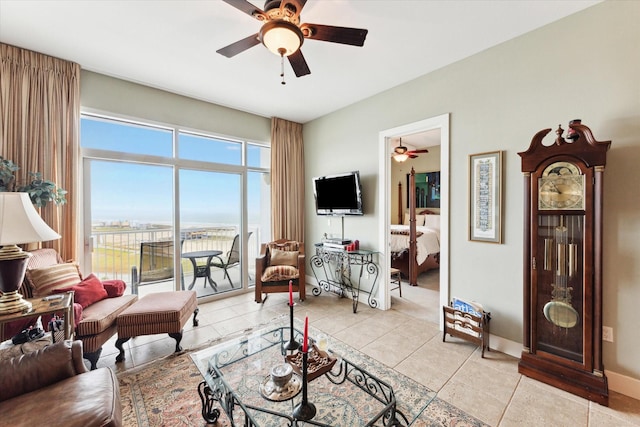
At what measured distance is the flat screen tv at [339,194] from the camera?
364cm

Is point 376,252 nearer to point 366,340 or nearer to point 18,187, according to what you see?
point 366,340

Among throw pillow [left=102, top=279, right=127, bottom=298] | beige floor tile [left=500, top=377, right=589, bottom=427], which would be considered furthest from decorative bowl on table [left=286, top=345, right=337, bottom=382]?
throw pillow [left=102, top=279, right=127, bottom=298]

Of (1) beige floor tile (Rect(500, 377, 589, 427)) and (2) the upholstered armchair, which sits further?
(2) the upholstered armchair

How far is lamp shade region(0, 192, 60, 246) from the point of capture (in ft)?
5.24

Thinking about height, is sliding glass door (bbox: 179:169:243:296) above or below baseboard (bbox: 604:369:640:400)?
above

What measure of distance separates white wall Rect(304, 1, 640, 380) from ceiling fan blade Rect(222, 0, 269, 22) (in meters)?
2.00

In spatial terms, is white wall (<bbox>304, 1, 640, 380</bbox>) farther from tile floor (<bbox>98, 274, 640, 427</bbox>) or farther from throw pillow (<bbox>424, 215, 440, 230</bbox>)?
throw pillow (<bbox>424, 215, 440, 230</bbox>)

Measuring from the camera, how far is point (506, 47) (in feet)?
7.82

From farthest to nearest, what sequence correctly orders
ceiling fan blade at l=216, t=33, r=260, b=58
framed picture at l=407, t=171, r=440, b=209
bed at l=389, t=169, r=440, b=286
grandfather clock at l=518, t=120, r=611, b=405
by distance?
framed picture at l=407, t=171, r=440, b=209
bed at l=389, t=169, r=440, b=286
ceiling fan blade at l=216, t=33, r=260, b=58
grandfather clock at l=518, t=120, r=611, b=405

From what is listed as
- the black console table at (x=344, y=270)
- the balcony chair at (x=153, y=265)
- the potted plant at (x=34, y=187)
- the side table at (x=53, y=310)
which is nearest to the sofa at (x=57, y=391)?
the side table at (x=53, y=310)

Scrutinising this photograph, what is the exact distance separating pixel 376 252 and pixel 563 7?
2814mm

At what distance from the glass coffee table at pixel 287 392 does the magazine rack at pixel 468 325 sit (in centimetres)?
83

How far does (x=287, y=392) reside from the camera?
4.82 ft

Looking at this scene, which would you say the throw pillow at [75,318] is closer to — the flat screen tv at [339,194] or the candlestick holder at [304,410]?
the candlestick holder at [304,410]
